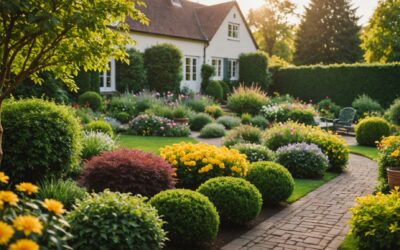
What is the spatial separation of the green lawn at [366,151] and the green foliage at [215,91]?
1300 centimetres

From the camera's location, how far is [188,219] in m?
4.73

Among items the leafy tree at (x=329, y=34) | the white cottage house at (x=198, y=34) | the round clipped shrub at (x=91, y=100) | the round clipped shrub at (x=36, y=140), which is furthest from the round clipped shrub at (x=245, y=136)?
the leafy tree at (x=329, y=34)

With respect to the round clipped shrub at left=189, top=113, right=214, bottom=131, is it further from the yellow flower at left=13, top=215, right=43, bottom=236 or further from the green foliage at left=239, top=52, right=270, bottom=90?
the yellow flower at left=13, top=215, right=43, bottom=236

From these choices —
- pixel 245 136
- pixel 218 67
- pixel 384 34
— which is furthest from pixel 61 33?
pixel 384 34

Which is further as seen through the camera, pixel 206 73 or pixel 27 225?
pixel 206 73

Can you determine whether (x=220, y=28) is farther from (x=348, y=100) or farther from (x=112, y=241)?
(x=112, y=241)

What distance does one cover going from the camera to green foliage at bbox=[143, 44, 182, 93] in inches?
914

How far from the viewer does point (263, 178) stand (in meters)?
6.84

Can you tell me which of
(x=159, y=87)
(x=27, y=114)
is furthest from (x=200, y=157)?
(x=159, y=87)

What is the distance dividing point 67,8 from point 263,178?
416 cm

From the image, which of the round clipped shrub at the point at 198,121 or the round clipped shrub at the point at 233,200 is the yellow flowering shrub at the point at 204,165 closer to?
the round clipped shrub at the point at 233,200

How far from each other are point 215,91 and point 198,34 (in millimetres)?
4587

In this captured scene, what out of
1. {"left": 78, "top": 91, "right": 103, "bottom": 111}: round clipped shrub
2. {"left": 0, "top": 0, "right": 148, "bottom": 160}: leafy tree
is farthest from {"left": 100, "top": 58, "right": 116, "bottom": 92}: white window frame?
{"left": 0, "top": 0, "right": 148, "bottom": 160}: leafy tree

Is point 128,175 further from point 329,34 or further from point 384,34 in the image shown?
point 329,34
